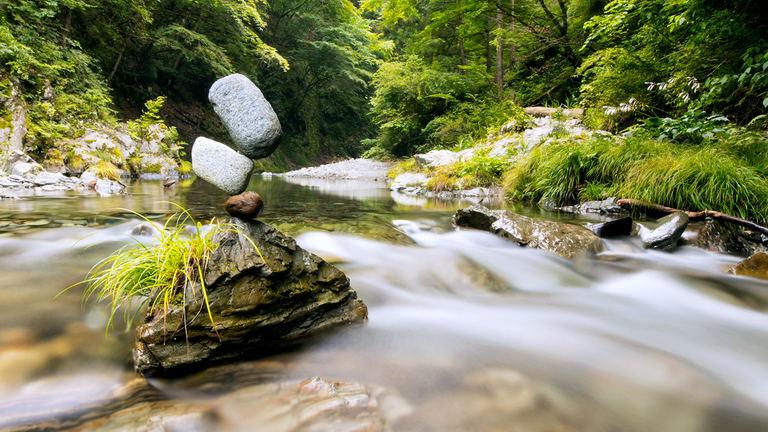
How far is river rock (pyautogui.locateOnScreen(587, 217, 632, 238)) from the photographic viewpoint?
418 centimetres

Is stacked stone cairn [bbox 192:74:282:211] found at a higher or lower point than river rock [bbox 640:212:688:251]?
higher

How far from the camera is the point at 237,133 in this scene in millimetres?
2111

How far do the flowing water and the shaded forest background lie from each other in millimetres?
2381

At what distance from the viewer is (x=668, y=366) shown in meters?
1.90

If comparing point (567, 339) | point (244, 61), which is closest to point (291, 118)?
point (244, 61)

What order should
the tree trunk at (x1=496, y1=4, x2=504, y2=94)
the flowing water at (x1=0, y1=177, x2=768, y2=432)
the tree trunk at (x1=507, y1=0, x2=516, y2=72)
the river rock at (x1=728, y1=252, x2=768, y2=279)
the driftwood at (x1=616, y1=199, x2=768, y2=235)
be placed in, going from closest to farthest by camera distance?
the flowing water at (x1=0, y1=177, x2=768, y2=432)
the river rock at (x1=728, y1=252, x2=768, y2=279)
the driftwood at (x1=616, y1=199, x2=768, y2=235)
the tree trunk at (x1=507, y1=0, x2=516, y2=72)
the tree trunk at (x1=496, y1=4, x2=504, y2=94)

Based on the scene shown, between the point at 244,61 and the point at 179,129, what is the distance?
5.17 metres

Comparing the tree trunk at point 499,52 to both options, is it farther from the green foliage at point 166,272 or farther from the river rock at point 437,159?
the green foliage at point 166,272

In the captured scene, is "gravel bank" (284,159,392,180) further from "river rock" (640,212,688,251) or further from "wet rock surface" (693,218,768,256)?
"wet rock surface" (693,218,768,256)

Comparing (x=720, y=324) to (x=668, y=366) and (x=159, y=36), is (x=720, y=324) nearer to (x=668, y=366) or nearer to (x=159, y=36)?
(x=668, y=366)

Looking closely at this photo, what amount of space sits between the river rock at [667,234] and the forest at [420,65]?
1.26 meters

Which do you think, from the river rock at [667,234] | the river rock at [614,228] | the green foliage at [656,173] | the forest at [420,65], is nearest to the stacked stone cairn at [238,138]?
the river rock at [614,228]

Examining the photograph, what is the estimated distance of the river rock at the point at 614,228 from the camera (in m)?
4.18

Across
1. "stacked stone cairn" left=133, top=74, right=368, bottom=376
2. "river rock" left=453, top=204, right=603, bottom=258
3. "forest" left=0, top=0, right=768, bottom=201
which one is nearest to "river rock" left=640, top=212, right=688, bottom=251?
"river rock" left=453, top=204, right=603, bottom=258
